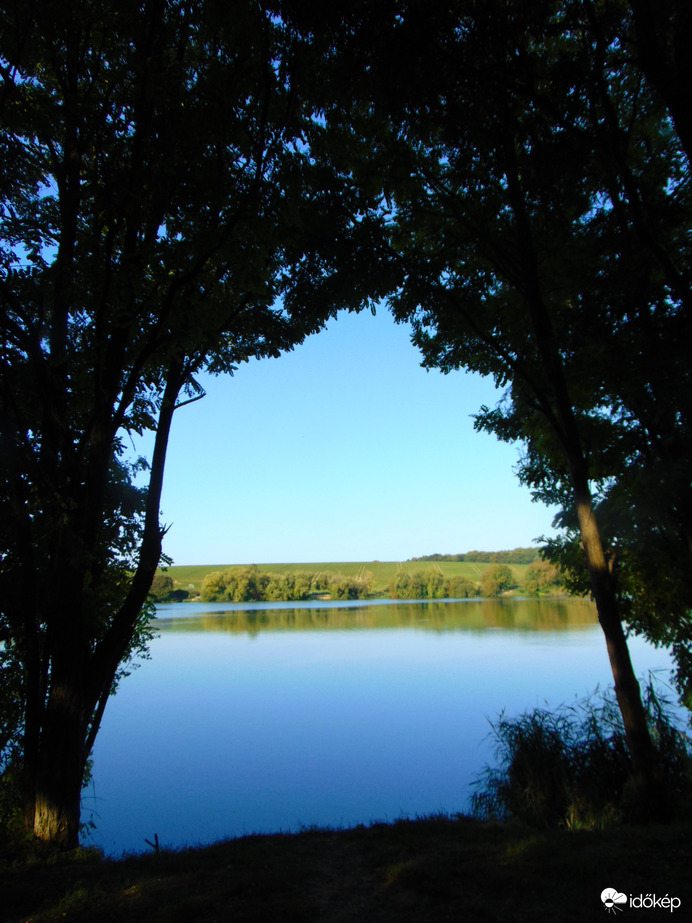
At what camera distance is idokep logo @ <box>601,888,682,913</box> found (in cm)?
278

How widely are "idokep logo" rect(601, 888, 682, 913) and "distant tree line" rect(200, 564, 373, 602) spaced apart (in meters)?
64.5

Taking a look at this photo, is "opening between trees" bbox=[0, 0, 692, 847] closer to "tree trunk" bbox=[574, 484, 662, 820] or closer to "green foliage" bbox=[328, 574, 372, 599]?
"tree trunk" bbox=[574, 484, 662, 820]

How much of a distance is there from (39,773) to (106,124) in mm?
5860

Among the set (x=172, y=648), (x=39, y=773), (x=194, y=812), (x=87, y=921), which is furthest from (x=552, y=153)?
(x=172, y=648)

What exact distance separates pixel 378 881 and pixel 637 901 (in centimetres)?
158

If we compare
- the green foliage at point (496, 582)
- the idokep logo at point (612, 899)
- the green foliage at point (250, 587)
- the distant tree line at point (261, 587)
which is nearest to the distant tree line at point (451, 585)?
the green foliage at point (496, 582)

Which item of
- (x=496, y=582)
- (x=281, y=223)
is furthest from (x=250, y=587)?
(x=281, y=223)

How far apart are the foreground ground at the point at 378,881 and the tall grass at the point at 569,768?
2.10 m

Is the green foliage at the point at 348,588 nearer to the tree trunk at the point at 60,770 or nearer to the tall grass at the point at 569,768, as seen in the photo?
the tall grass at the point at 569,768

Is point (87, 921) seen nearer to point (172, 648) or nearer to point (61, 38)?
point (61, 38)

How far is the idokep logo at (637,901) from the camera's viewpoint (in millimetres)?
2779

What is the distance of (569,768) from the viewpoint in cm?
645

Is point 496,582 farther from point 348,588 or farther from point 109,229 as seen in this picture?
point 109,229

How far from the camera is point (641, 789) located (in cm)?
479
